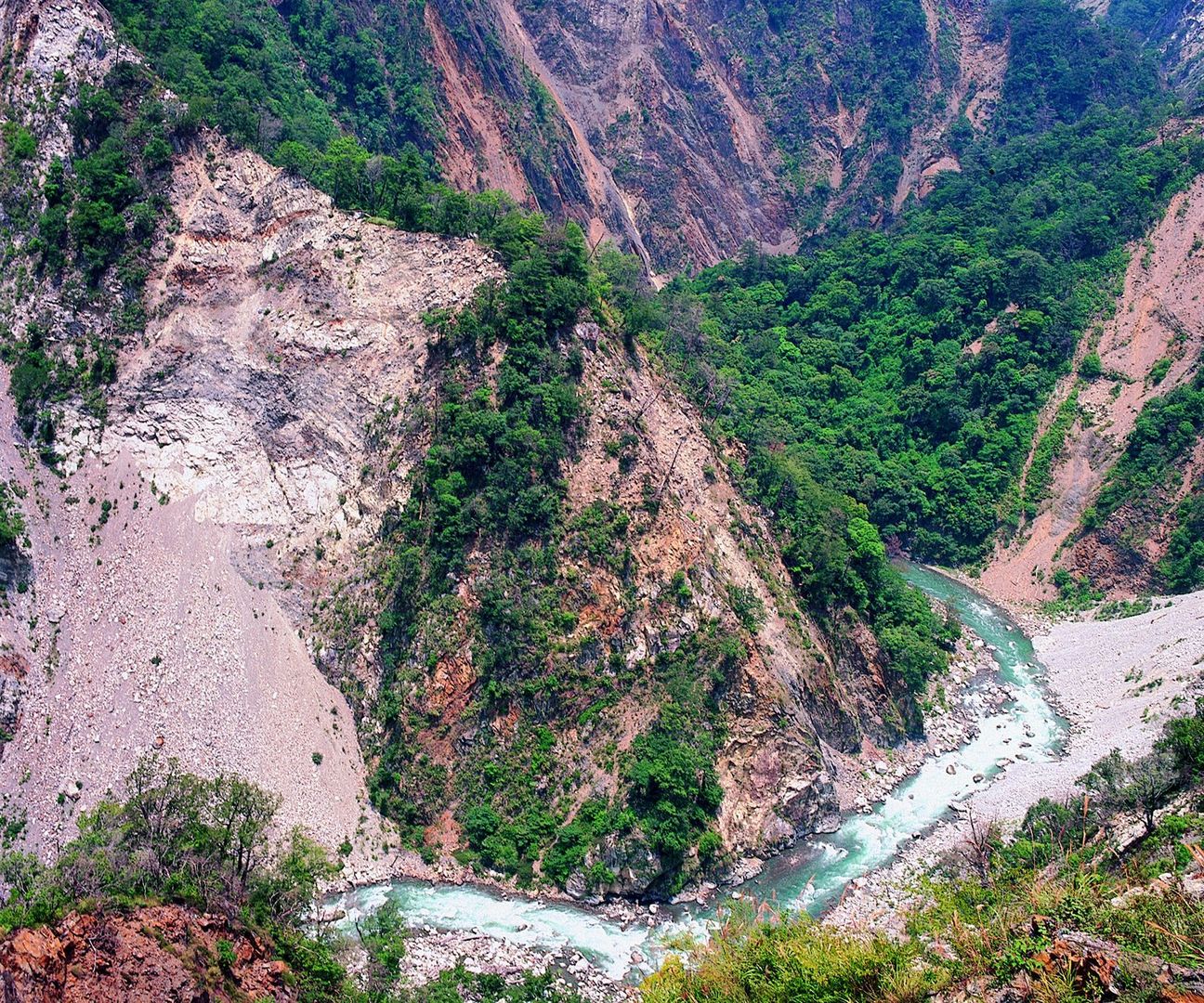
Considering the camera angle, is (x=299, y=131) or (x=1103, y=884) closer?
(x=1103, y=884)

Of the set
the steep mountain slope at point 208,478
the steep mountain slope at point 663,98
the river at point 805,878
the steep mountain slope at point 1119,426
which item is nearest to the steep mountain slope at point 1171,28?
the steep mountain slope at point 663,98

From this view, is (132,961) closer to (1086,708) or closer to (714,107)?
(1086,708)

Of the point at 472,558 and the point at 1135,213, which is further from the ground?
the point at 1135,213

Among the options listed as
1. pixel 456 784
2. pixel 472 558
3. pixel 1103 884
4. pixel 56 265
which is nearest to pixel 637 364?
pixel 472 558

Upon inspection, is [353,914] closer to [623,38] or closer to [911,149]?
[623,38]

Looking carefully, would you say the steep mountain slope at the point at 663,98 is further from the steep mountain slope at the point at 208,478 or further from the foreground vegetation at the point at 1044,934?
the foreground vegetation at the point at 1044,934

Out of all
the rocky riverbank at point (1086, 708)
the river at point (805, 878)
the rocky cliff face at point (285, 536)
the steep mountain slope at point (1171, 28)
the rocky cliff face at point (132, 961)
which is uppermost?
the steep mountain slope at point (1171, 28)

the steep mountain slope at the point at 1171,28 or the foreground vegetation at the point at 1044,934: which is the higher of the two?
the steep mountain slope at the point at 1171,28

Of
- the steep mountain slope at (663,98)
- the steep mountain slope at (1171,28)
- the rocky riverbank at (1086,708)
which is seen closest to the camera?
the rocky riverbank at (1086,708)

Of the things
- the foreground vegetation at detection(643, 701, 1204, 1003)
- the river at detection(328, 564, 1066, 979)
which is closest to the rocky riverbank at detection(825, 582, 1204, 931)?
the river at detection(328, 564, 1066, 979)
